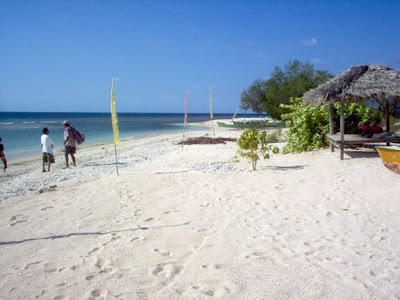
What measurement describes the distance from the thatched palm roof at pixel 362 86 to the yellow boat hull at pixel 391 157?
6.70 ft

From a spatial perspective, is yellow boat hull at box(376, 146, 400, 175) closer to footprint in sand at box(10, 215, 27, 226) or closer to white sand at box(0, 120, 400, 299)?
white sand at box(0, 120, 400, 299)

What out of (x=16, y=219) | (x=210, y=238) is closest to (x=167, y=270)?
(x=210, y=238)

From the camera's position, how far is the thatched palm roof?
325 inches

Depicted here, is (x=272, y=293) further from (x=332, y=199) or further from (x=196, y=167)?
(x=196, y=167)

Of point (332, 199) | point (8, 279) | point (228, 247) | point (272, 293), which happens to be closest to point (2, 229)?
point (8, 279)

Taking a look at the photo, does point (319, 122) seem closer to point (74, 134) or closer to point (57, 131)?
point (74, 134)

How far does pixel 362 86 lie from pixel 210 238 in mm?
6481

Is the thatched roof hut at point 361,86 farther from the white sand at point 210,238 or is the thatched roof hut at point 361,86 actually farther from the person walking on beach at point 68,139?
the person walking on beach at point 68,139

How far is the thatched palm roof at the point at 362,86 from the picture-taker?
325 inches

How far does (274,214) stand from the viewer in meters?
4.79

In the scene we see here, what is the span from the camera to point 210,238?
400 centimetres

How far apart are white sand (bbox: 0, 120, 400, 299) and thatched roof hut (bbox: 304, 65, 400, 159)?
79.4 inches

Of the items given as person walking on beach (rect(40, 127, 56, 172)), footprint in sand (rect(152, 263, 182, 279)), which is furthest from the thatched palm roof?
person walking on beach (rect(40, 127, 56, 172))

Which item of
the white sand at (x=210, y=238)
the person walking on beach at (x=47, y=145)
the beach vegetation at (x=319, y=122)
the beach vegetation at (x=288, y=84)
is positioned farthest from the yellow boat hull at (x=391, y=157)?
the beach vegetation at (x=288, y=84)
